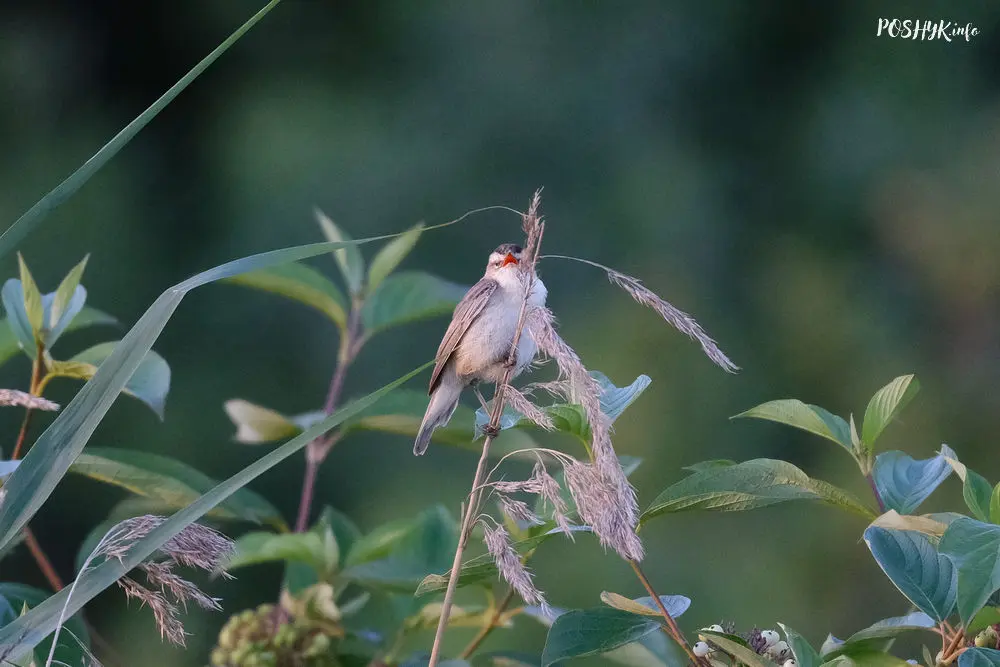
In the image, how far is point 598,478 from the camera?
892 millimetres

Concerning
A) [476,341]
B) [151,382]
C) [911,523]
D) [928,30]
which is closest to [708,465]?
[911,523]

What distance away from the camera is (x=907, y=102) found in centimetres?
514

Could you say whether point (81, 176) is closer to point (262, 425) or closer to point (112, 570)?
point (112, 570)

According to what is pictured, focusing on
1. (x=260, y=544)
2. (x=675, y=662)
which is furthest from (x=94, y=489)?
(x=675, y=662)

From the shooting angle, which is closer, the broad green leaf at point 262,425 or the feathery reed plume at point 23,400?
the feathery reed plume at point 23,400

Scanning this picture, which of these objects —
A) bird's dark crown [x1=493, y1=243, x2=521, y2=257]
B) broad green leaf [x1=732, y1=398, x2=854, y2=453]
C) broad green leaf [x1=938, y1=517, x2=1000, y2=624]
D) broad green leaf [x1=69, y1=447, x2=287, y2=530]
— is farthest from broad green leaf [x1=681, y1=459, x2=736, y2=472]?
bird's dark crown [x1=493, y1=243, x2=521, y2=257]

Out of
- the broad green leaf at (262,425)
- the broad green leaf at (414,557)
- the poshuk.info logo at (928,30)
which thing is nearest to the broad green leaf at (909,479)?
the broad green leaf at (414,557)

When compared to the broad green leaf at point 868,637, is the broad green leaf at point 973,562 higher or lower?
higher

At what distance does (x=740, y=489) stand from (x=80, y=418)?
21.7 inches

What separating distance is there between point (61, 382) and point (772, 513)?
2.72 metres

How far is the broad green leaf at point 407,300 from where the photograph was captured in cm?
176

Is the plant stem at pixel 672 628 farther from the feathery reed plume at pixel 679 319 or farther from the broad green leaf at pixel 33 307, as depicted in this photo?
the broad green leaf at pixel 33 307

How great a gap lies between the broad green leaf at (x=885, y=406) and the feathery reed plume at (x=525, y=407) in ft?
1.20

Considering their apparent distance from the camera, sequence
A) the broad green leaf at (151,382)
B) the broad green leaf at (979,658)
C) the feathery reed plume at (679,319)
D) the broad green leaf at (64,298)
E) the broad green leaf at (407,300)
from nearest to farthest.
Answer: the broad green leaf at (979,658) → the feathery reed plume at (679,319) → the broad green leaf at (151,382) → the broad green leaf at (64,298) → the broad green leaf at (407,300)
